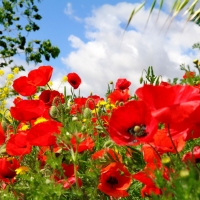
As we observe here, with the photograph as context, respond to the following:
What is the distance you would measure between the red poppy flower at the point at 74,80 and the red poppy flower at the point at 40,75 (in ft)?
2.86

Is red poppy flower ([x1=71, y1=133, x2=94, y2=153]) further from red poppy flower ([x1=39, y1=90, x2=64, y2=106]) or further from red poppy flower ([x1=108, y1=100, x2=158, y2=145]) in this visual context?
red poppy flower ([x1=39, y1=90, x2=64, y2=106])

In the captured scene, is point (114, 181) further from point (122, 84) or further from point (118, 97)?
point (122, 84)

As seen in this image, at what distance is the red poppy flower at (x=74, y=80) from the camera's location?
321 centimetres

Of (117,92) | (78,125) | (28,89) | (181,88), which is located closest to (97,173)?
(78,125)

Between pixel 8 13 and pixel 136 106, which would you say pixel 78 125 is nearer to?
pixel 136 106

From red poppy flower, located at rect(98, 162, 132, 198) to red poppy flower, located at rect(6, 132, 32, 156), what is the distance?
1.18 feet

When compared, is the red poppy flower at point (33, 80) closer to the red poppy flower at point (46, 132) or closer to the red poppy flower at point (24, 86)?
the red poppy flower at point (24, 86)

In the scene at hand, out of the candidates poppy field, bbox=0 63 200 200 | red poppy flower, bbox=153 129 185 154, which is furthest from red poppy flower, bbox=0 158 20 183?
red poppy flower, bbox=153 129 185 154

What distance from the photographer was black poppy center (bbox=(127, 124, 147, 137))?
1215mm

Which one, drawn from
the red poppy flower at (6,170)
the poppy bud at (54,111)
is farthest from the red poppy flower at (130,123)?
the red poppy flower at (6,170)

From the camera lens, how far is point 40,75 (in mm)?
2303

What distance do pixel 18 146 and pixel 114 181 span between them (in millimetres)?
430

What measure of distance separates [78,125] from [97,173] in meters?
0.16

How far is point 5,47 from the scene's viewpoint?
13.1 m
